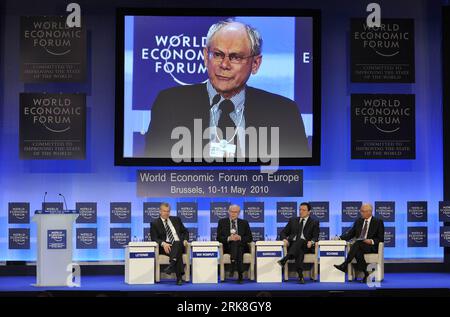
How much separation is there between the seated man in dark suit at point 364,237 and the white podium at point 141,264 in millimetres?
2431

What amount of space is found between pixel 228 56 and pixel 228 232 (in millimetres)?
2647

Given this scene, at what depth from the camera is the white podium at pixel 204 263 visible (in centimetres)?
913

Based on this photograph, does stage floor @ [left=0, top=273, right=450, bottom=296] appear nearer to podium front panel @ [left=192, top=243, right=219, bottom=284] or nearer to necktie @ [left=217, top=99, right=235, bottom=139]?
podium front panel @ [left=192, top=243, right=219, bottom=284]

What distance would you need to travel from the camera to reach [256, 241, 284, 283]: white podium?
30.2 feet

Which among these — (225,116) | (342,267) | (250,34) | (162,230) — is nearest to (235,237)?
(162,230)

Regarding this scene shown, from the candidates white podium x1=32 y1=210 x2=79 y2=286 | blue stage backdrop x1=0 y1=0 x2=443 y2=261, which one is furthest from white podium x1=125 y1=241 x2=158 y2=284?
blue stage backdrop x1=0 y1=0 x2=443 y2=261

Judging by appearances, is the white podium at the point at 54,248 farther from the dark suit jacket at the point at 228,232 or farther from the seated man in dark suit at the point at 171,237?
the dark suit jacket at the point at 228,232

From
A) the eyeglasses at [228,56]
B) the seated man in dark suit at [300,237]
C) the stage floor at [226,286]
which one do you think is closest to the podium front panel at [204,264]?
the stage floor at [226,286]

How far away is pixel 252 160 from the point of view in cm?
1005

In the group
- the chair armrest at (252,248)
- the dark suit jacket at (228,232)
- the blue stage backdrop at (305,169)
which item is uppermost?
the blue stage backdrop at (305,169)

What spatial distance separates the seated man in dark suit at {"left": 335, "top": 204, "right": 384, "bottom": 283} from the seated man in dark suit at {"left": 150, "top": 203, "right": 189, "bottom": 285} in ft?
6.74

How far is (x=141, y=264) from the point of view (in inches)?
355

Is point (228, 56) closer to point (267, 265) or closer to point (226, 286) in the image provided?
point (267, 265)
